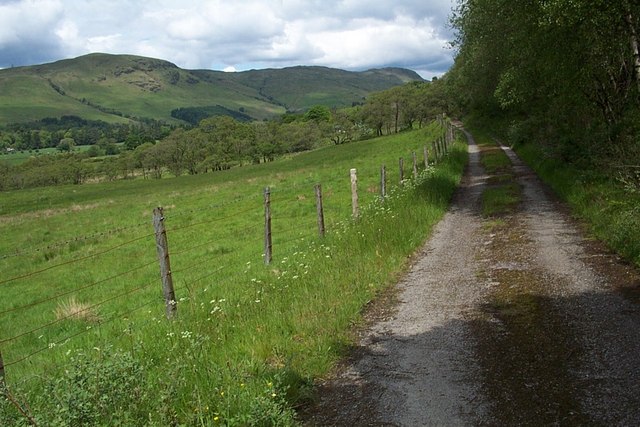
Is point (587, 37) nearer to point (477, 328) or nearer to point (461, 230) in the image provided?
point (461, 230)

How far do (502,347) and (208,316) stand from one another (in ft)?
15.3

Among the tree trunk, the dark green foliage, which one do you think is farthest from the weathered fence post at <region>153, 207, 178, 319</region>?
the tree trunk

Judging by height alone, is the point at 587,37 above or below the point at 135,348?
above

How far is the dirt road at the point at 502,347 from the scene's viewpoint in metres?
5.22

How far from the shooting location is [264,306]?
8484mm

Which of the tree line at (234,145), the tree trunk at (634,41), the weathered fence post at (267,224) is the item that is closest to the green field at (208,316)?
the weathered fence post at (267,224)

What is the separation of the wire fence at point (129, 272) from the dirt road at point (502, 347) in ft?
12.8

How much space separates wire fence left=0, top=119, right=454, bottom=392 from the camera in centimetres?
1195

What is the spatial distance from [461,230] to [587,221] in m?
3.44

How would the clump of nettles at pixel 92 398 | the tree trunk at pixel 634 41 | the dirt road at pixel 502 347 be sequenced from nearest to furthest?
the clump of nettles at pixel 92 398 → the dirt road at pixel 502 347 → the tree trunk at pixel 634 41

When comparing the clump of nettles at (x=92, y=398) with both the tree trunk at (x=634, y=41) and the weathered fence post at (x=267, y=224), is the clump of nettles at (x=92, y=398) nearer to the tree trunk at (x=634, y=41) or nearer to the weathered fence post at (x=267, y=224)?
the weathered fence post at (x=267, y=224)

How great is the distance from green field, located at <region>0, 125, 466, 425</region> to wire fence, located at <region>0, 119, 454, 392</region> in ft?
0.29

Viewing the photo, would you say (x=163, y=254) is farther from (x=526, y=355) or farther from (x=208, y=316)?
(x=526, y=355)

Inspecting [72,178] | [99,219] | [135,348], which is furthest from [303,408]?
[72,178]
